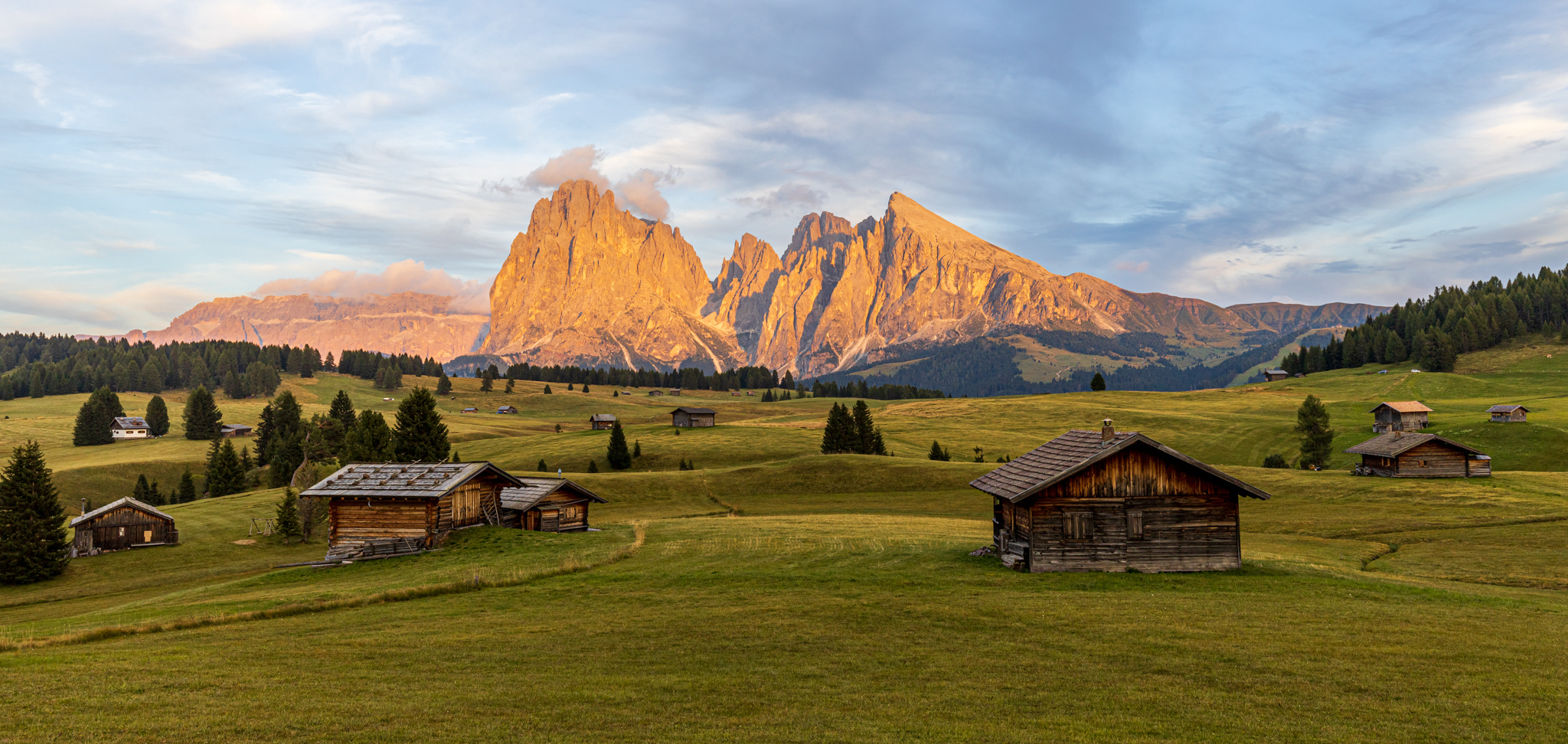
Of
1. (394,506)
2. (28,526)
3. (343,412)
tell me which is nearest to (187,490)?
(343,412)

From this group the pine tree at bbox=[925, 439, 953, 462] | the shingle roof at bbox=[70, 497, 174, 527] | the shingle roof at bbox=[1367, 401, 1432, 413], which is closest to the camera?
the shingle roof at bbox=[70, 497, 174, 527]

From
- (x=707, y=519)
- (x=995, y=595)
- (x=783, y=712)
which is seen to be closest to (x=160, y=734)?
(x=783, y=712)

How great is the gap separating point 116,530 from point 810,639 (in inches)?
2707

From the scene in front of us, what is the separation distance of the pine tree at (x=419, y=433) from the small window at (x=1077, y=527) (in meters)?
67.5

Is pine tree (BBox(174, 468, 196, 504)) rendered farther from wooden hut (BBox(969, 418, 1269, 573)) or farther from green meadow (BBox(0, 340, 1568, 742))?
wooden hut (BBox(969, 418, 1269, 573))

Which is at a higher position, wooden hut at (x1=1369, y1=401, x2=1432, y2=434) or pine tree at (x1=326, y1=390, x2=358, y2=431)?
pine tree at (x1=326, y1=390, x2=358, y2=431)

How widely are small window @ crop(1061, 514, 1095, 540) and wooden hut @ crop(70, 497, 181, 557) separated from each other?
2671 inches

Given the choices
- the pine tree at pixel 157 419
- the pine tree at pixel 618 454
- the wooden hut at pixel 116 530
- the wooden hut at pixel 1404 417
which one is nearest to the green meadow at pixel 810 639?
the wooden hut at pixel 116 530

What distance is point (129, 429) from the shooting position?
5655 inches

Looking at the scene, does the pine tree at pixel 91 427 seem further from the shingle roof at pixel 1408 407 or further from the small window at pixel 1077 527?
the shingle roof at pixel 1408 407

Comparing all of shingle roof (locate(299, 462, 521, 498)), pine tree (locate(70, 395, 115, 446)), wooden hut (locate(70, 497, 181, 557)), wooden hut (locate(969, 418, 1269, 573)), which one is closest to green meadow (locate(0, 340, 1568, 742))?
wooden hut (locate(969, 418, 1269, 573))

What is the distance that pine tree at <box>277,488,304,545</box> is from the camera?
61062mm

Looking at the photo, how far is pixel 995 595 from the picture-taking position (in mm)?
25188

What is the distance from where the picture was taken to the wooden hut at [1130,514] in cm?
3038
